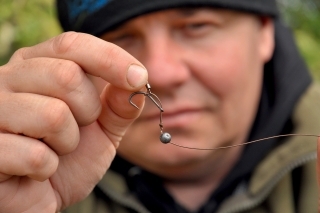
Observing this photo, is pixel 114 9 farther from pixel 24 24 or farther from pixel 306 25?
pixel 306 25

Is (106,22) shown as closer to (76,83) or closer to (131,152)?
(131,152)

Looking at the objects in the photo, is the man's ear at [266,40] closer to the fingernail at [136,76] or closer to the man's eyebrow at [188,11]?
the man's eyebrow at [188,11]

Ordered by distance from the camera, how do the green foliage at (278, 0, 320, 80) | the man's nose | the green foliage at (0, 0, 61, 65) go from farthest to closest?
the green foliage at (278, 0, 320, 80) → the green foliage at (0, 0, 61, 65) → the man's nose

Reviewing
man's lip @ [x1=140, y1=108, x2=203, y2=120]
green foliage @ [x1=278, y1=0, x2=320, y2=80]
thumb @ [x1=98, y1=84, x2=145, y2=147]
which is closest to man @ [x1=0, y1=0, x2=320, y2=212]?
man's lip @ [x1=140, y1=108, x2=203, y2=120]

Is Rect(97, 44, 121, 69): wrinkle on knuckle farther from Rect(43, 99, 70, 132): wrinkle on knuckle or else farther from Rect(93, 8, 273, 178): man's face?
Rect(93, 8, 273, 178): man's face

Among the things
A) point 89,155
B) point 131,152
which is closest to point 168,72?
point 131,152

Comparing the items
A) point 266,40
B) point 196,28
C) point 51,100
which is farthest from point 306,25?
point 51,100

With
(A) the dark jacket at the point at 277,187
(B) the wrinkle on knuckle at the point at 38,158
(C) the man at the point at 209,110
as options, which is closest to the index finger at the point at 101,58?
(B) the wrinkle on knuckle at the point at 38,158
